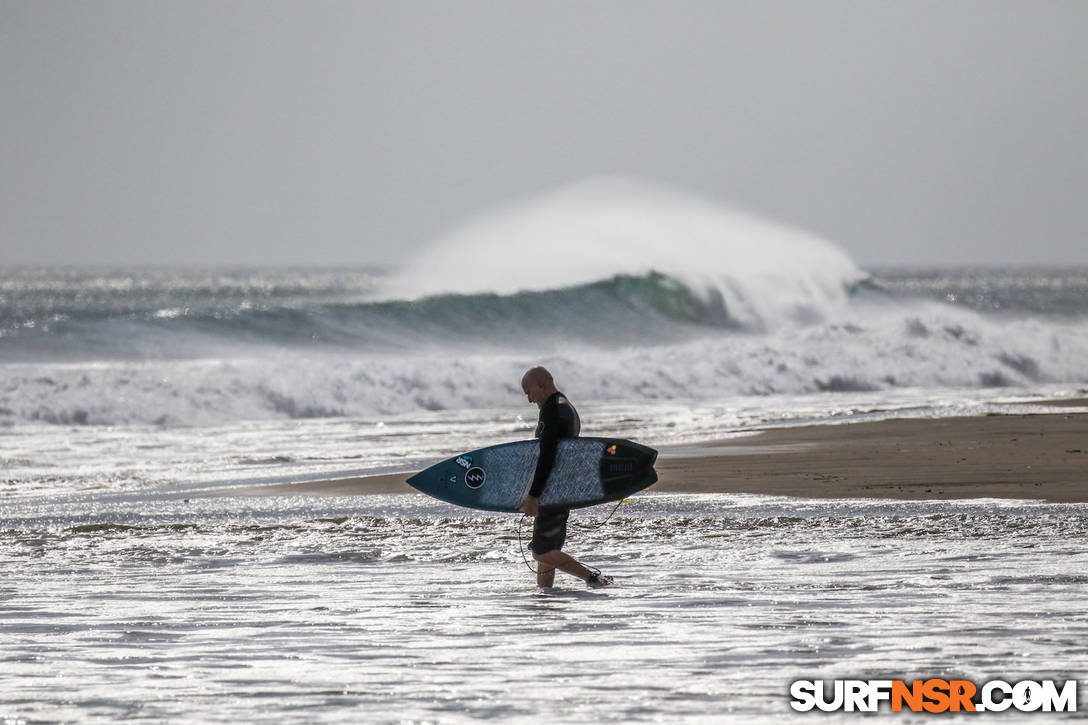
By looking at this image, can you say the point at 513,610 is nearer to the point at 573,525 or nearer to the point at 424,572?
the point at 424,572

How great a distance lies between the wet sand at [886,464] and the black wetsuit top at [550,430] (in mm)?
3511

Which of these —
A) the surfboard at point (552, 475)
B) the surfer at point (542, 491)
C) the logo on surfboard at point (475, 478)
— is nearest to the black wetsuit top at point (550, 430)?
the surfer at point (542, 491)

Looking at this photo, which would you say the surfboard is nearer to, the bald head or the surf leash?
the surf leash

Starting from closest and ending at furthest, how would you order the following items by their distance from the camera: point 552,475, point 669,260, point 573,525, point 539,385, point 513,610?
point 513,610 < point 539,385 < point 552,475 < point 573,525 < point 669,260

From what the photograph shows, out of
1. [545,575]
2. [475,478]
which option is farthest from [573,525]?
[545,575]

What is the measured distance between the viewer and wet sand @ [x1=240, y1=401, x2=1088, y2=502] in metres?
10.7

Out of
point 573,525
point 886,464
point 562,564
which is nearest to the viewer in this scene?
point 562,564

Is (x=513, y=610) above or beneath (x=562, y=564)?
beneath

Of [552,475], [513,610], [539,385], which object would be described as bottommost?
[513,610]

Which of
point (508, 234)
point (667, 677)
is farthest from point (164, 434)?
point (508, 234)

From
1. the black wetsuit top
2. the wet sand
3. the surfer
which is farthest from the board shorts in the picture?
the wet sand

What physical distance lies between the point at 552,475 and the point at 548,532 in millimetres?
346

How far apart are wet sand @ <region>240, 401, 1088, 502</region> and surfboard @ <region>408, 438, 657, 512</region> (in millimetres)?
2530

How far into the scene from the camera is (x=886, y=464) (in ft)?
40.2
